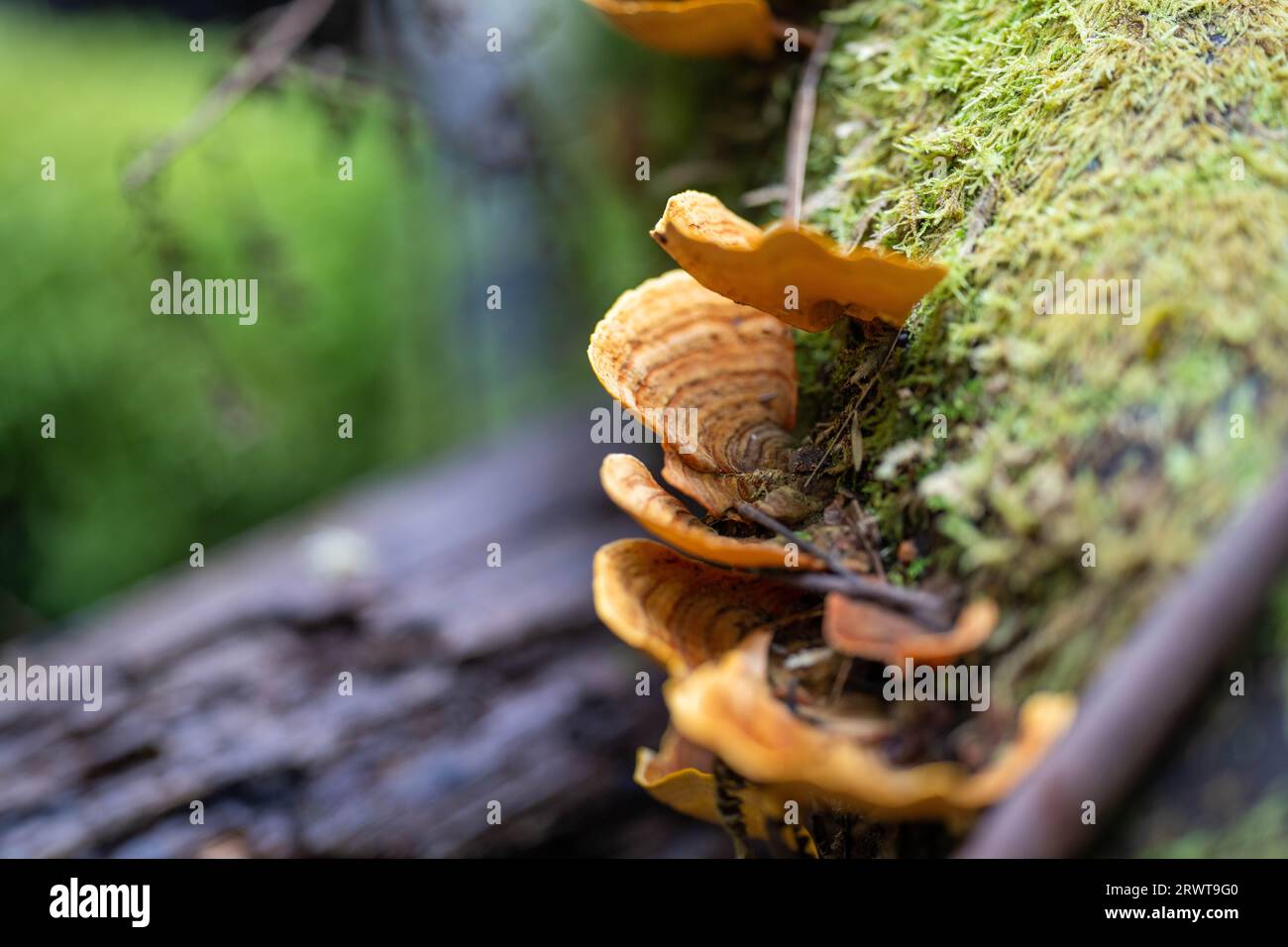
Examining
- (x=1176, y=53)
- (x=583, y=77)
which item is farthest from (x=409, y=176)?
(x=1176, y=53)

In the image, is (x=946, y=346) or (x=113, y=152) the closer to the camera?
(x=946, y=346)

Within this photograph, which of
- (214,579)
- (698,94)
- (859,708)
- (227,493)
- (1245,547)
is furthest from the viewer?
(227,493)

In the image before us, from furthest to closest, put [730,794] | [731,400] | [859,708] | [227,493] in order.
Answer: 1. [227,493]
2. [731,400]
3. [730,794]
4. [859,708]

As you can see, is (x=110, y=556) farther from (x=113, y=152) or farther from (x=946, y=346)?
(x=946, y=346)

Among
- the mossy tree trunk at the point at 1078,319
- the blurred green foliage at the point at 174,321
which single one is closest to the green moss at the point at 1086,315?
the mossy tree trunk at the point at 1078,319
